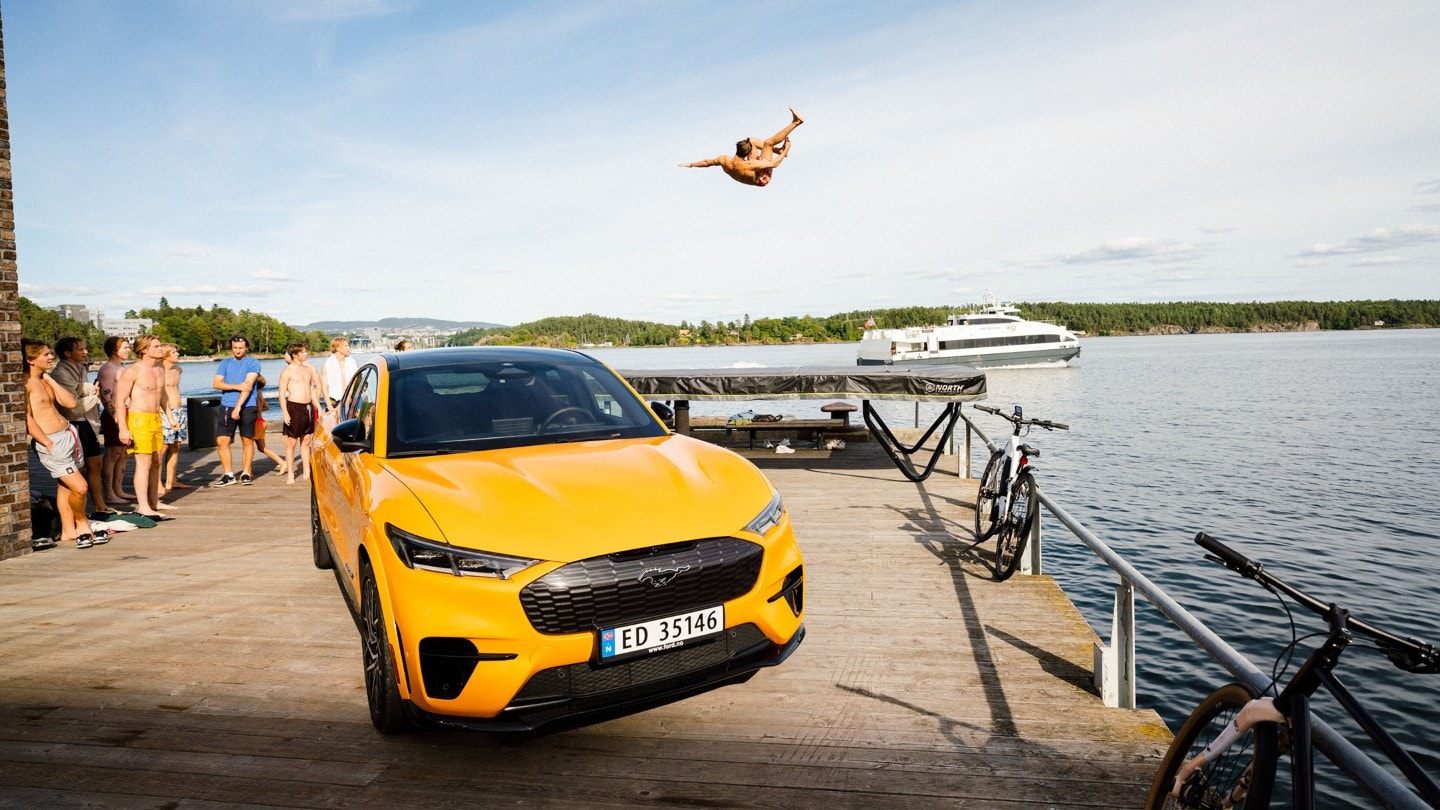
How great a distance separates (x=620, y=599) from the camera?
3148 millimetres

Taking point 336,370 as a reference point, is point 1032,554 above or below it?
below

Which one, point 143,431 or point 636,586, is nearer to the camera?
point 636,586

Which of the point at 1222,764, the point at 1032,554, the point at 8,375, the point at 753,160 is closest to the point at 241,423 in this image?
the point at 8,375

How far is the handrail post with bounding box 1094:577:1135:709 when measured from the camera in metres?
4.02

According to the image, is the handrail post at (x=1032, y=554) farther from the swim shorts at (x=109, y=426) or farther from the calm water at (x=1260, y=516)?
the swim shorts at (x=109, y=426)

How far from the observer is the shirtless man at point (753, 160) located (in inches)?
447

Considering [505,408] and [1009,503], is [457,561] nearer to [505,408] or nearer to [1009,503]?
[505,408]

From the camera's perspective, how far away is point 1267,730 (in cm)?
207

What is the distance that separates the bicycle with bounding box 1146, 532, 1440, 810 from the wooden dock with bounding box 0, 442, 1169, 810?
0.80 metres

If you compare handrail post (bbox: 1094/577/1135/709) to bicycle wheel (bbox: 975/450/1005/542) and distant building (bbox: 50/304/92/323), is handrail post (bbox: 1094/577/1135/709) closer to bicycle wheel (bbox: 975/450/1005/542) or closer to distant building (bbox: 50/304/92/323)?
bicycle wheel (bbox: 975/450/1005/542)

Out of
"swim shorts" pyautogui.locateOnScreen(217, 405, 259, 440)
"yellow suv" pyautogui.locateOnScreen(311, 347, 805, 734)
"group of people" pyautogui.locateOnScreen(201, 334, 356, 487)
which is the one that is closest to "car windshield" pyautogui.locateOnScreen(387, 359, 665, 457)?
"yellow suv" pyautogui.locateOnScreen(311, 347, 805, 734)

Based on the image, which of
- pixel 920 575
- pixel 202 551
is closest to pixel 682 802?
pixel 920 575

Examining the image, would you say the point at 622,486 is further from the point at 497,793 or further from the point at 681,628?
the point at 497,793

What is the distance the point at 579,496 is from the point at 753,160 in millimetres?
9024
